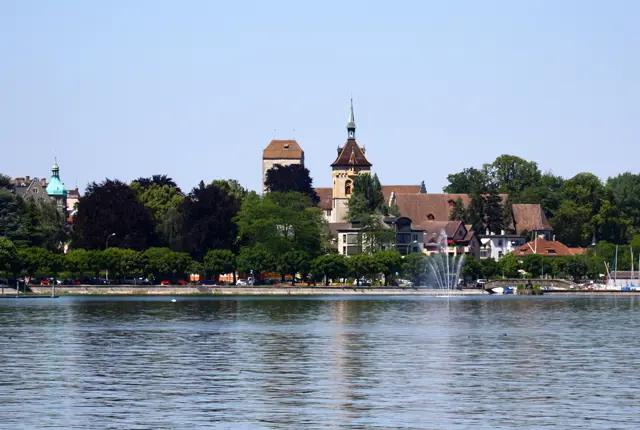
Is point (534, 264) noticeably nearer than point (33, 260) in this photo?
No

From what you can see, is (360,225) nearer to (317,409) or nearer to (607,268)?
(607,268)

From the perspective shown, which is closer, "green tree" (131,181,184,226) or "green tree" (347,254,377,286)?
"green tree" (347,254,377,286)

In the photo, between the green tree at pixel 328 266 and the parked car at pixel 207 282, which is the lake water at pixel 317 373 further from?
the parked car at pixel 207 282

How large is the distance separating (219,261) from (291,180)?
56.4 m

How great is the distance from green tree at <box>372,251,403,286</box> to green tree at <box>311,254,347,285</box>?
3878mm

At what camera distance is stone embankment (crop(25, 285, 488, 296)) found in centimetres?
12488

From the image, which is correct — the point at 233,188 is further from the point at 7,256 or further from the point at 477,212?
the point at 7,256

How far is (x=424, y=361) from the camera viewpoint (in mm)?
45719

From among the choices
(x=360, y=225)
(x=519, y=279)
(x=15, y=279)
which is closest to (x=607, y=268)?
(x=519, y=279)

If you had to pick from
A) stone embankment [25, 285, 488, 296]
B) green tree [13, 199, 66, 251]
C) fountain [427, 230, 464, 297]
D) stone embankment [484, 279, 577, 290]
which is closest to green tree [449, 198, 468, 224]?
fountain [427, 230, 464, 297]

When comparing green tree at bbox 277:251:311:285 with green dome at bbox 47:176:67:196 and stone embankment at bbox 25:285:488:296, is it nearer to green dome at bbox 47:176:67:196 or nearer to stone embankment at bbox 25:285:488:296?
stone embankment at bbox 25:285:488:296

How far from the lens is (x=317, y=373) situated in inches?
1638

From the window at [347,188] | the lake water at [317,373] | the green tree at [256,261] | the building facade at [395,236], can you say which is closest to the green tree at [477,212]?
the building facade at [395,236]

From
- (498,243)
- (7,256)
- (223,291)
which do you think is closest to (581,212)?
(498,243)
